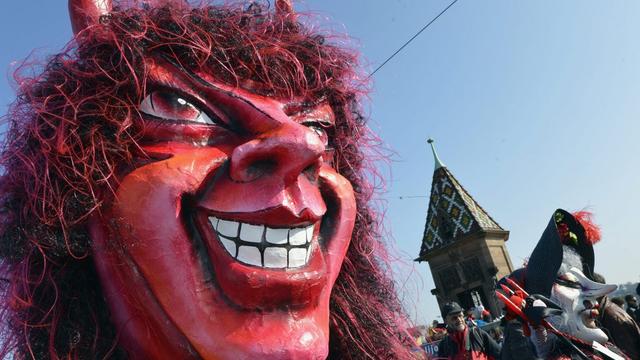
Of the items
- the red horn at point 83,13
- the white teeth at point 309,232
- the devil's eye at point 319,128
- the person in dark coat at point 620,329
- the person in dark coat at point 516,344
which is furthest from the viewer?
the person in dark coat at point 620,329

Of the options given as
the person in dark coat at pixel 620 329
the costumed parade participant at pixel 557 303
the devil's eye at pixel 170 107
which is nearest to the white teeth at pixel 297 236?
the devil's eye at pixel 170 107

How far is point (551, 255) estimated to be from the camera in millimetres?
2574

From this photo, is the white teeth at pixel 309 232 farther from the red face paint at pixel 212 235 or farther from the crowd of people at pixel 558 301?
the crowd of people at pixel 558 301

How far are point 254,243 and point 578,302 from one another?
7.19 feet

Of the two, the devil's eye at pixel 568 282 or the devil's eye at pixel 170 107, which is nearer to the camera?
the devil's eye at pixel 170 107

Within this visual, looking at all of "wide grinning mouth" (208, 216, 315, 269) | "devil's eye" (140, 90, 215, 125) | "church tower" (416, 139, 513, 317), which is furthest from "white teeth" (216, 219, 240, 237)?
"church tower" (416, 139, 513, 317)

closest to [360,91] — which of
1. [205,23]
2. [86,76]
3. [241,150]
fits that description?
[205,23]

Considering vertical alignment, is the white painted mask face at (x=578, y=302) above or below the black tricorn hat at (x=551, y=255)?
→ below

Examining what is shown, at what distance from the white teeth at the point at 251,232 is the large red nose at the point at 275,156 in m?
0.11

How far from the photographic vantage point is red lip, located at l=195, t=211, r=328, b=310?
1.03 meters

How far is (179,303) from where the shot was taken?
1017mm

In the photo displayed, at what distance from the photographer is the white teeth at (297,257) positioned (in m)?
1.11

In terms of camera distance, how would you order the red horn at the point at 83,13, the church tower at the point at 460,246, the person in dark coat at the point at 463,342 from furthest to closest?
the church tower at the point at 460,246 → the person in dark coat at the point at 463,342 → the red horn at the point at 83,13

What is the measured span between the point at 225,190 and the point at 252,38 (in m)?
0.50
